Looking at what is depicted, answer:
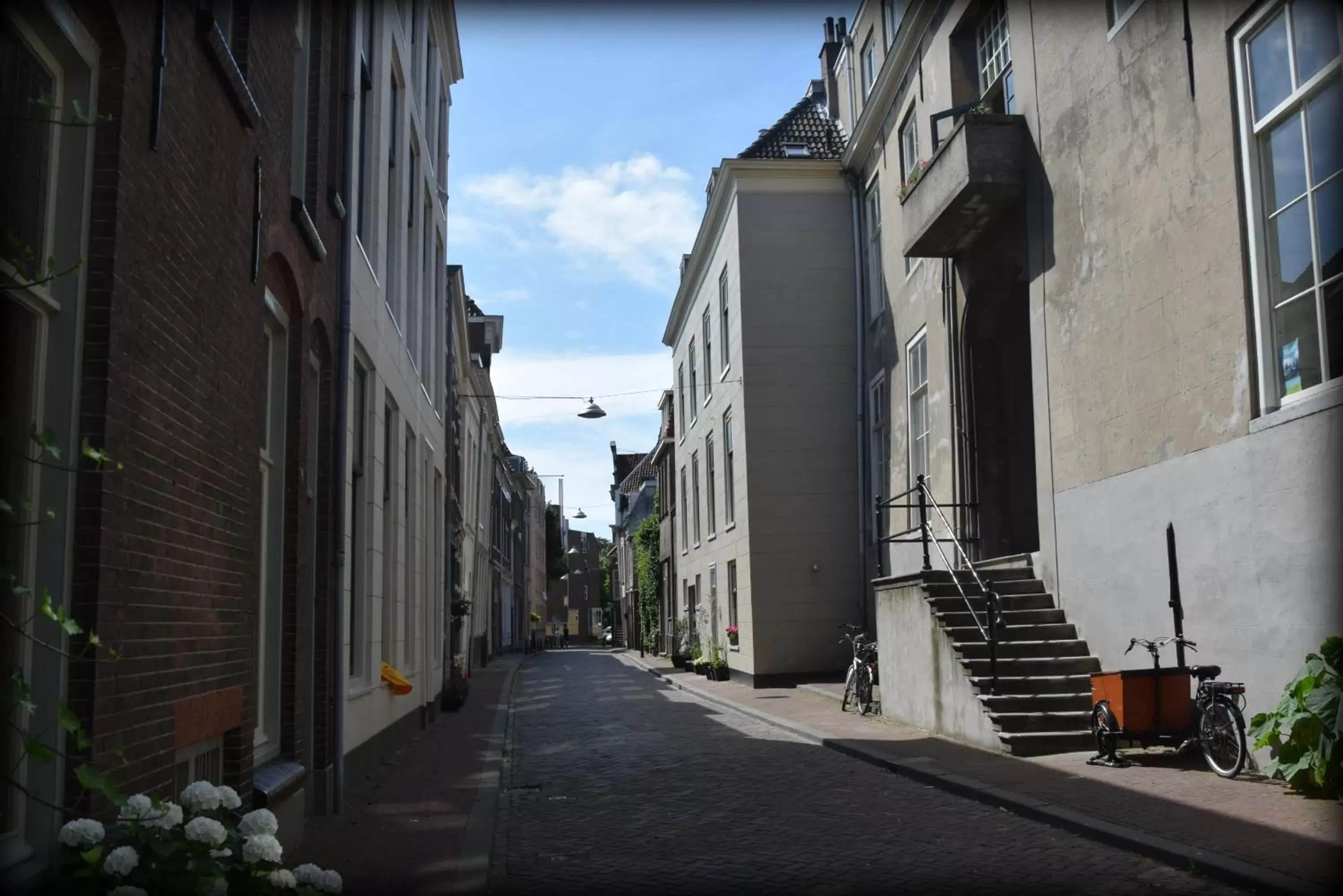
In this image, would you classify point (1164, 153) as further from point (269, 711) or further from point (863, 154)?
point (863, 154)

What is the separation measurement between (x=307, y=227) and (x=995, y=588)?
27.8ft

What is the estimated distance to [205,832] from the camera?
363 cm

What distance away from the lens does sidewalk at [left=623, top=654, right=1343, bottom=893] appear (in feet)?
19.0

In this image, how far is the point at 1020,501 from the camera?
15.7m

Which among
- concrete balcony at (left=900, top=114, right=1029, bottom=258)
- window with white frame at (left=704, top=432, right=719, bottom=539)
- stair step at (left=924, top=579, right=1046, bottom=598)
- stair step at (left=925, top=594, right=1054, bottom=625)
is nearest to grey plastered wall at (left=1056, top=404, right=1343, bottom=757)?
stair step at (left=925, top=594, right=1054, bottom=625)

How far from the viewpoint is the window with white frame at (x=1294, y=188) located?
8000 millimetres

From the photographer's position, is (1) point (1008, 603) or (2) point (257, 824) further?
(1) point (1008, 603)

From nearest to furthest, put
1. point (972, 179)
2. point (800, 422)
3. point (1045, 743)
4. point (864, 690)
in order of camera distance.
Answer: point (1045, 743) < point (972, 179) < point (864, 690) < point (800, 422)

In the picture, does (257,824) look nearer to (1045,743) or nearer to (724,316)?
(1045,743)

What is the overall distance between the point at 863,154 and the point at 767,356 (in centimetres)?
410

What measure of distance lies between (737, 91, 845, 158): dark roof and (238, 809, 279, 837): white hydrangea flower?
2064 centimetres

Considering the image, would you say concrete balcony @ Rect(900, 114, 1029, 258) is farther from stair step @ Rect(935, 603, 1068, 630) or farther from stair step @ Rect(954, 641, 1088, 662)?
stair step @ Rect(954, 641, 1088, 662)

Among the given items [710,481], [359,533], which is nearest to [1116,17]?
[359,533]

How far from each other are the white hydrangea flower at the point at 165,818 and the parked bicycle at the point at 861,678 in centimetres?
1252
